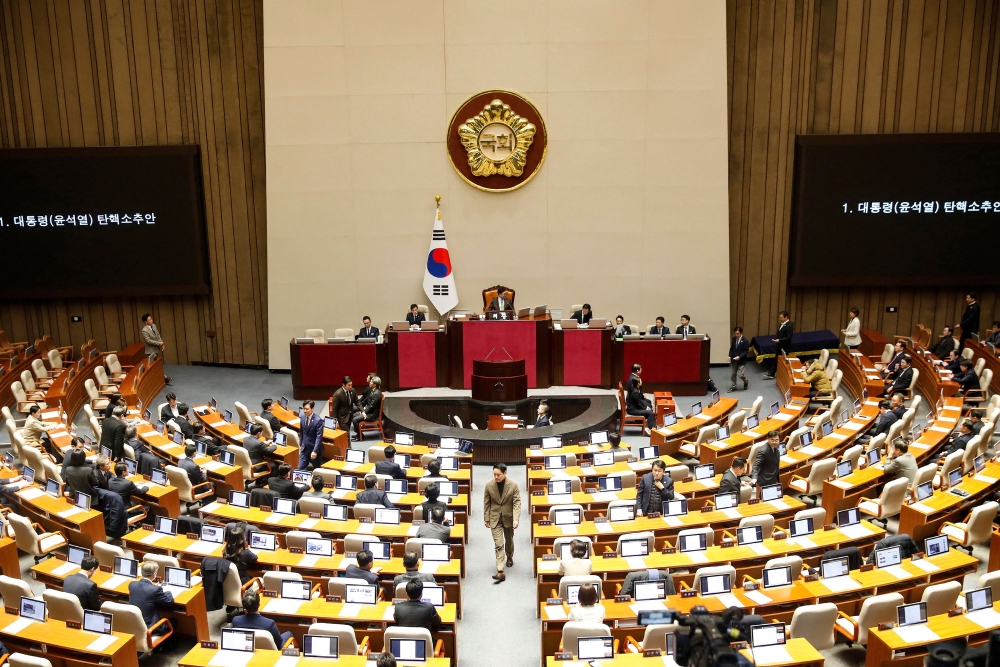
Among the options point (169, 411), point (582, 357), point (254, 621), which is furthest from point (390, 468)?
point (582, 357)

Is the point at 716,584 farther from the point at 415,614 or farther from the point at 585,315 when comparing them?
the point at 585,315

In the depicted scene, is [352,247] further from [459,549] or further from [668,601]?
[668,601]

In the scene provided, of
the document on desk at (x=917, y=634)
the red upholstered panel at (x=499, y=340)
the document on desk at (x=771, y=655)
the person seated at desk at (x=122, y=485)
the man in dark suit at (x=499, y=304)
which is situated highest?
the man in dark suit at (x=499, y=304)

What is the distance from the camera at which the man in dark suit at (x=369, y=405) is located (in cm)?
1459

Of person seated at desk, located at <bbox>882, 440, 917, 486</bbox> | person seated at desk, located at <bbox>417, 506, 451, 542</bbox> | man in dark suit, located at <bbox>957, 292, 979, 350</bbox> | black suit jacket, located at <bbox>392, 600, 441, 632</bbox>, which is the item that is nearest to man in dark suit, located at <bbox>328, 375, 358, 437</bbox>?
person seated at desk, located at <bbox>417, 506, 451, 542</bbox>

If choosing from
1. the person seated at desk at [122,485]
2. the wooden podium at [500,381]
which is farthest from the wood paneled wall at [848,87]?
the person seated at desk at [122,485]

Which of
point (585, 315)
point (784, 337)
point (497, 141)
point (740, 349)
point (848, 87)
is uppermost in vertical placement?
point (848, 87)

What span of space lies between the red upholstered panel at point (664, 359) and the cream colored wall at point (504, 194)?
1843 millimetres

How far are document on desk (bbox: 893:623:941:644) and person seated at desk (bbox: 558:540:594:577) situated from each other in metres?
2.75

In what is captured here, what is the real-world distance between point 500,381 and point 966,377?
8.27 metres

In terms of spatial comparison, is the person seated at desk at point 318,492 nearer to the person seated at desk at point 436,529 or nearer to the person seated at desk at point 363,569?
the person seated at desk at point 436,529

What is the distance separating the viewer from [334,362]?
1686 centimetres

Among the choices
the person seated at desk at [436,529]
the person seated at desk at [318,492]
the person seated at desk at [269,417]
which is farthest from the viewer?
the person seated at desk at [269,417]

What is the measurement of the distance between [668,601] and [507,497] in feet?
7.62
